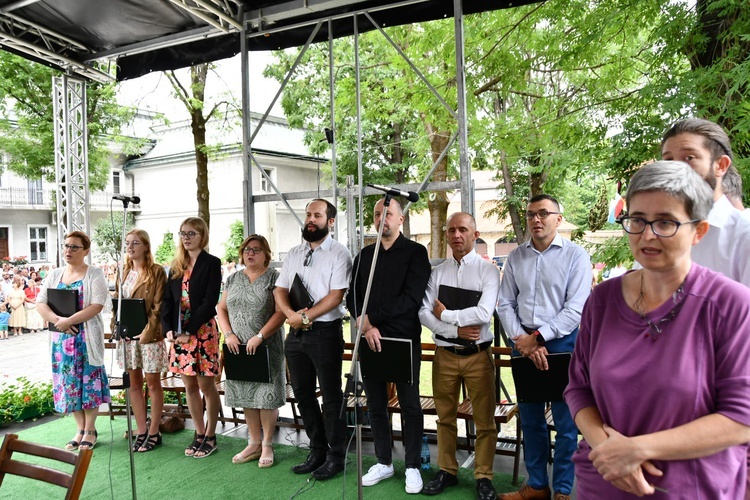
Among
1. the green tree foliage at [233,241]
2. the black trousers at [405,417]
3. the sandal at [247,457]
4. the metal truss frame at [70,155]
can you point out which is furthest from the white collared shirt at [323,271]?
the green tree foliage at [233,241]

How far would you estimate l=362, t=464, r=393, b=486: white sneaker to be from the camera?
3842mm

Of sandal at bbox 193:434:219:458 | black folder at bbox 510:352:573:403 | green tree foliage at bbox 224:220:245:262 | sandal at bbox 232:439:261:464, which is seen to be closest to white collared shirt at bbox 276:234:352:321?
sandal at bbox 232:439:261:464

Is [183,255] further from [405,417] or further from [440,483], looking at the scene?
[440,483]

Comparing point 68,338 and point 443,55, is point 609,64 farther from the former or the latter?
point 68,338

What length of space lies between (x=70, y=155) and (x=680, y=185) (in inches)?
262

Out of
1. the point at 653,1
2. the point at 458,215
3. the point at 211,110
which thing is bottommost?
the point at 458,215

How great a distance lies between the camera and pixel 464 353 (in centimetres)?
362

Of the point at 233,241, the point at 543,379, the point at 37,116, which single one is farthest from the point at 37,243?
the point at 543,379

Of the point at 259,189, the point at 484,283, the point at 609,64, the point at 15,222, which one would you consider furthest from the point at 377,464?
the point at 15,222

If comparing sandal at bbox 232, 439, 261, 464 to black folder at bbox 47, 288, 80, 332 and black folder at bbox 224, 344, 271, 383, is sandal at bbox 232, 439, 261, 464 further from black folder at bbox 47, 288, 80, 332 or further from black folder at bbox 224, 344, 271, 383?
black folder at bbox 47, 288, 80, 332

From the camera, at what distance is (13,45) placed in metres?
5.39

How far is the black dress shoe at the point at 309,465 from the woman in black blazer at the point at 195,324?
86cm

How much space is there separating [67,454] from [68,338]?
112 inches

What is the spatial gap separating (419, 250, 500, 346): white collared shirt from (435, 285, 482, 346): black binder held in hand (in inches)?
1.3
